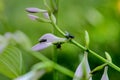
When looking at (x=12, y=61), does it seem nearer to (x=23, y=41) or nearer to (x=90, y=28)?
(x=23, y=41)

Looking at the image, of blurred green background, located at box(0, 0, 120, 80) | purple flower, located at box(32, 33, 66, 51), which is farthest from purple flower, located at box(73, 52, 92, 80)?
blurred green background, located at box(0, 0, 120, 80)

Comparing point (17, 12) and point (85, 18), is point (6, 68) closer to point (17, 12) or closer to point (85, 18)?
point (85, 18)

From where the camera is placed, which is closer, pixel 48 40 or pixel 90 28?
pixel 48 40

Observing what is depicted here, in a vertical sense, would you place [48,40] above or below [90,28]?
above

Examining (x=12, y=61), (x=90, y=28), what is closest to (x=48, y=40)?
(x=12, y=61)

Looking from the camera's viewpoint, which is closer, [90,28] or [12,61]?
[12,61]

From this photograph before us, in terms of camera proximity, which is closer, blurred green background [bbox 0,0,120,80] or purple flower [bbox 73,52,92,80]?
purple flower [bbox 73,52,92,80]

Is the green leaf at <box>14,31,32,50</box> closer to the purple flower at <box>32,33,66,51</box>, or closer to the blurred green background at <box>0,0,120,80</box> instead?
the purple flower at <box>32,33,66,51</box>

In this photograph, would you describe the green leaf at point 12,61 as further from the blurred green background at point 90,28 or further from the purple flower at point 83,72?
the blurred green background at point 90,28

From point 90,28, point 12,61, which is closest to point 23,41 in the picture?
point 12,61

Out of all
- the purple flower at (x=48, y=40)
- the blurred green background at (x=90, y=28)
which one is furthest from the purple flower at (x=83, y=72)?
the blurred green background at (x=90, y=28)

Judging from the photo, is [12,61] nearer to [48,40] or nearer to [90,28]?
[48,40]

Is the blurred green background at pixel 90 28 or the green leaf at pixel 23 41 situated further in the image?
the blurred green background at pixel 90 28
